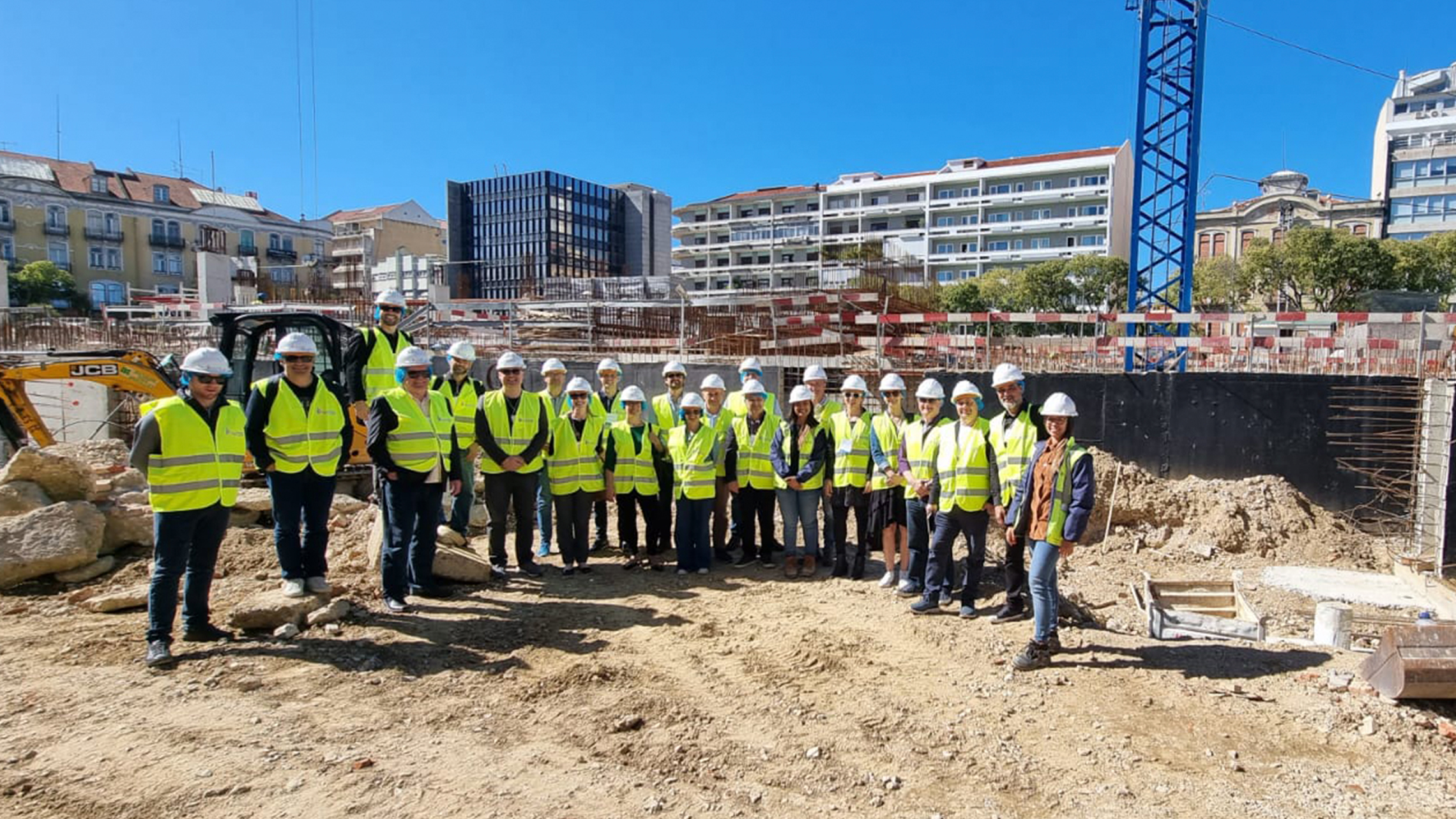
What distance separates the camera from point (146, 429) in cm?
469

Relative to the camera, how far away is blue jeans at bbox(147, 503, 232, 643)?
15.8ft

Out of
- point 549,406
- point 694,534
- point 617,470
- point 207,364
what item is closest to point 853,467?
point 694,534

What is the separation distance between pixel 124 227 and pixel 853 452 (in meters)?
63.0

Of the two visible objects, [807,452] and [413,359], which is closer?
[413,359]

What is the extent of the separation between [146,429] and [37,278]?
52889 millimetres

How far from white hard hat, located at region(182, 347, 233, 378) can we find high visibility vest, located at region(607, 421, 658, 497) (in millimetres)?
3037

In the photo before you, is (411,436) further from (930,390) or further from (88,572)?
(930,390)

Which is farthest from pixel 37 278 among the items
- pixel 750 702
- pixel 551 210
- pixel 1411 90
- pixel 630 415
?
pixel 1411 90

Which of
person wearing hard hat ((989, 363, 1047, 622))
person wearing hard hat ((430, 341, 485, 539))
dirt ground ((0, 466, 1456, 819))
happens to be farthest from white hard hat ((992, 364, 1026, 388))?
person wearing hard hat ((430, 341, 485, 539))

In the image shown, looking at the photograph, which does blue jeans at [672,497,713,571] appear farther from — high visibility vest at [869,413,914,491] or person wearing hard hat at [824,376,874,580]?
high visibility vest at [869,413,914,491]

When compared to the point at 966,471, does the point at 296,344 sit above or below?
above

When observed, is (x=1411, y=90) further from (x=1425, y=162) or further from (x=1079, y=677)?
(x=1079, y=677)

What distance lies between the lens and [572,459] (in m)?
6.94

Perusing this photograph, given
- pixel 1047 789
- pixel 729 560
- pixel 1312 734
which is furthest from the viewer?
pixel 729 560
